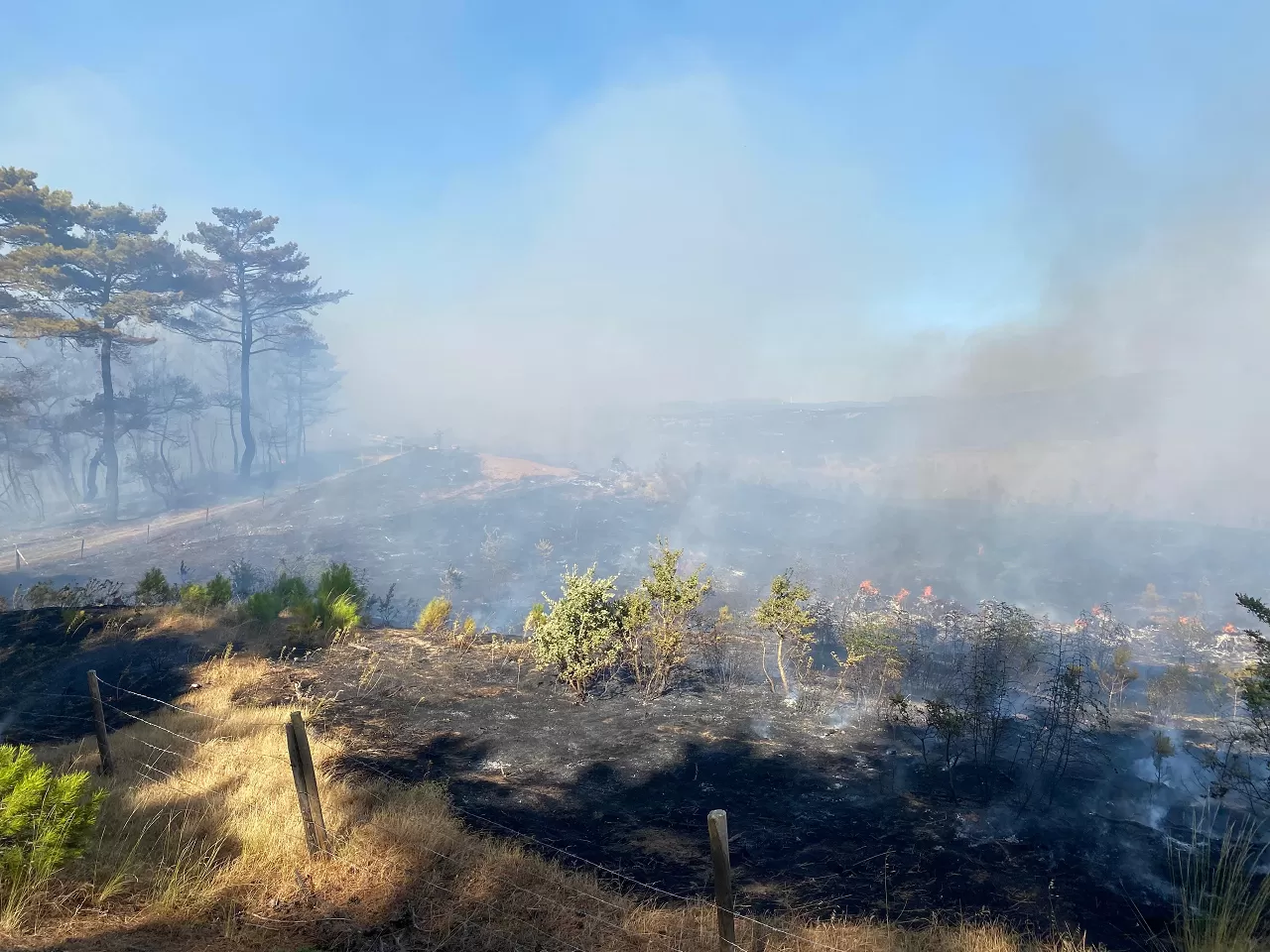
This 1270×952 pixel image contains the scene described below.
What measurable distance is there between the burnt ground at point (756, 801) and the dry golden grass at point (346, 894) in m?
0.66

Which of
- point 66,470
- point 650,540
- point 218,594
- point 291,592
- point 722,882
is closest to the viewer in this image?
point 722,882

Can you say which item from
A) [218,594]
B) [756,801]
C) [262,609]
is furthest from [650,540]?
[756,801]

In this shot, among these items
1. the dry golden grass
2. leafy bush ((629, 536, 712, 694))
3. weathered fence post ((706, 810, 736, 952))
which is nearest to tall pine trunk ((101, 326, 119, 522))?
leafy bush ((629, 536, 712, 694))

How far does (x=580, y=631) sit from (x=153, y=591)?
444 inches

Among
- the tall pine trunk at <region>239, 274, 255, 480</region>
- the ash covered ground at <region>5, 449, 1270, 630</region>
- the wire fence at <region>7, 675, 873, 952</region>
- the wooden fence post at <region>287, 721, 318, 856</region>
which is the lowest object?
the ash covered ground at <region>5, 449, 1270, 630</region>

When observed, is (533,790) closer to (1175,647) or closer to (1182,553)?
(1175,647)

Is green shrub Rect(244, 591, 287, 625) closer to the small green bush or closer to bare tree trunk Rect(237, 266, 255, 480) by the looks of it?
the small green bush

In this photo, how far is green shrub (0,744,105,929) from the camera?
3.94 metres

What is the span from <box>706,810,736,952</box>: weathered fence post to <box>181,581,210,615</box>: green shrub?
14.2m

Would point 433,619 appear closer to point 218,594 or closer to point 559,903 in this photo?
point 218,594

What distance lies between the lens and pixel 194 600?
46.2 ft

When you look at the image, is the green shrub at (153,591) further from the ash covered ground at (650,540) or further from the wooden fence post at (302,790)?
the wooden fence post at (302,790)

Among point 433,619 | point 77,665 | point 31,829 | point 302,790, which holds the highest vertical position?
point 31,829

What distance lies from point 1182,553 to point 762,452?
3628cm
